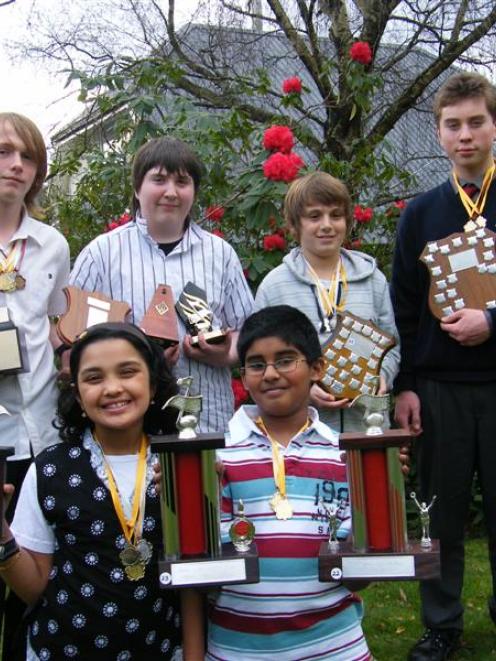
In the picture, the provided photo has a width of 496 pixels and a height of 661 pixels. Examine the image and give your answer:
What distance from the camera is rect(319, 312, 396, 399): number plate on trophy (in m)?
3.34

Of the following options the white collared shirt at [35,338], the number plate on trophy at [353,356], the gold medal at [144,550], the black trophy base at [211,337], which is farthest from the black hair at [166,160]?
the gold medal at [144,550]

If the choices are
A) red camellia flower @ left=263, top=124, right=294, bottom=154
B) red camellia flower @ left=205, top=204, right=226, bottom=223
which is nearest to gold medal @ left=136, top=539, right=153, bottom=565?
red camellia flower @ left=263, top=124, right=294, bottom=154

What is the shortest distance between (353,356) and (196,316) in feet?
2.02

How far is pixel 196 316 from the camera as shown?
127 inches

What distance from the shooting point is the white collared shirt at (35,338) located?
9.88 feet

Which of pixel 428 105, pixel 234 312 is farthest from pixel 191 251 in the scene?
pixel 428 105

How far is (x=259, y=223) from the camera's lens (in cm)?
500

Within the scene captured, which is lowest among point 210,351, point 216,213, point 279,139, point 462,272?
point 210,351

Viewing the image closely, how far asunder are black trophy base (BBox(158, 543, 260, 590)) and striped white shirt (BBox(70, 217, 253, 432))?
107 cm

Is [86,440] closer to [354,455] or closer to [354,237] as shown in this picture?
[354,455]

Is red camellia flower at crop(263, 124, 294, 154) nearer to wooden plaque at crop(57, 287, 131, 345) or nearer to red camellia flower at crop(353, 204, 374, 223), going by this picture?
red camellia flower at crop(353, 204, 374, 223)

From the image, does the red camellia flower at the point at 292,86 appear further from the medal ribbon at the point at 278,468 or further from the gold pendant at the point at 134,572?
the gold pendant at the point at 134,572

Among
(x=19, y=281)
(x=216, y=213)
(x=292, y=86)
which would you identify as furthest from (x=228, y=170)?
(x=19, y=281)

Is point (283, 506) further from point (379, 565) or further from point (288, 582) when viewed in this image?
point (379, 565)
